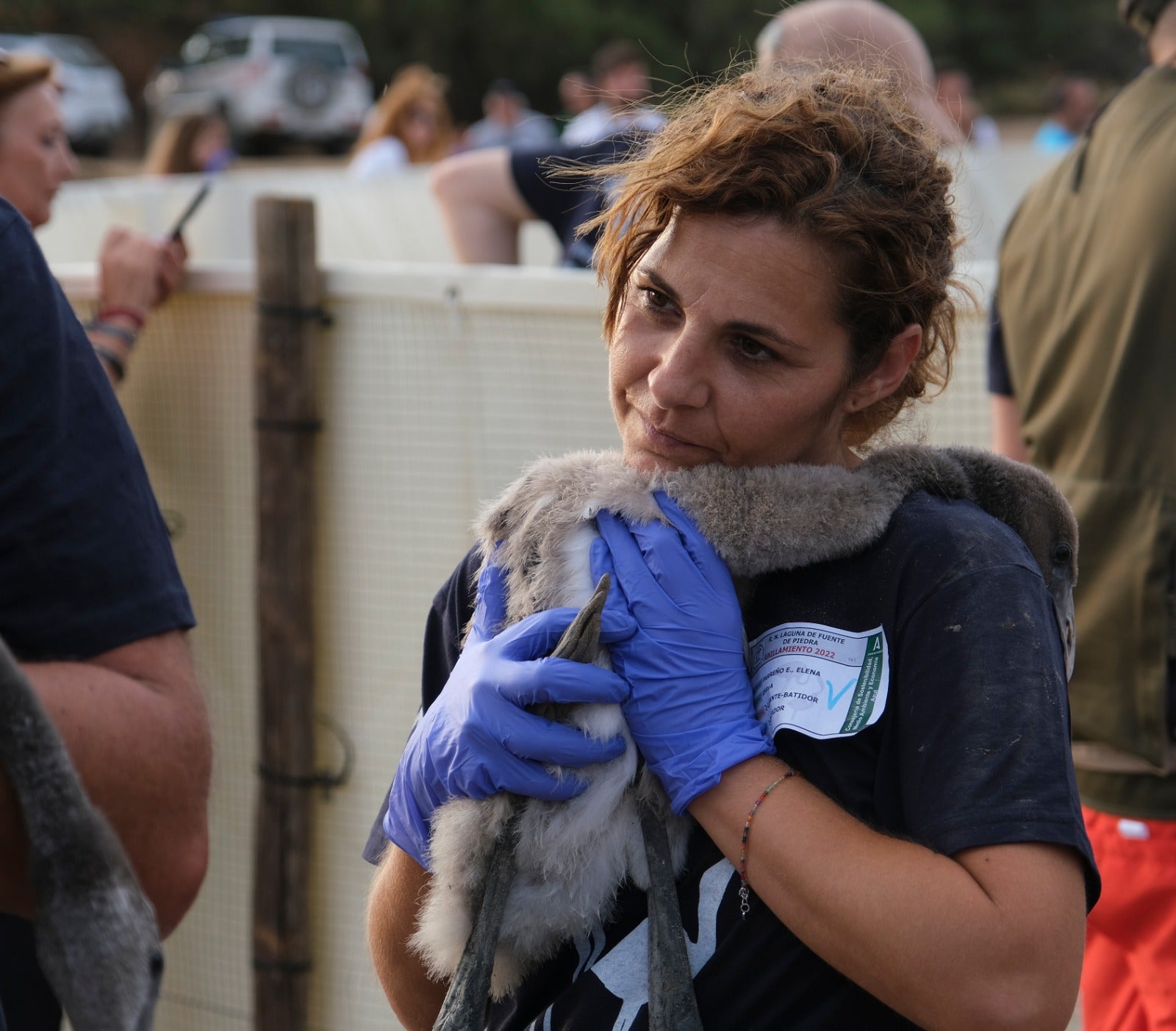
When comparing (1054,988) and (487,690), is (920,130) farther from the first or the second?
(1054,988)

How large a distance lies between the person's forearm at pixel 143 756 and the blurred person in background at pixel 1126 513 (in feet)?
5.18

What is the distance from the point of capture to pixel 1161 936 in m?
2.15

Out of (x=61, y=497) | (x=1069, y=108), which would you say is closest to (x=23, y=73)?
(x=61, y=497)

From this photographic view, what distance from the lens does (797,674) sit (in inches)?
51.4

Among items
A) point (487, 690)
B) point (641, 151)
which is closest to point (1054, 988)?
point (487, 690)

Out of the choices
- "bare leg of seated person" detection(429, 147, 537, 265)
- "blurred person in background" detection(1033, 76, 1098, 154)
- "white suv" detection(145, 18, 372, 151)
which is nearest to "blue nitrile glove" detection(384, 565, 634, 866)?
"bare leg of seated person" detection(429, 147, 537, 265)

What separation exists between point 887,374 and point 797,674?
0.40 metres

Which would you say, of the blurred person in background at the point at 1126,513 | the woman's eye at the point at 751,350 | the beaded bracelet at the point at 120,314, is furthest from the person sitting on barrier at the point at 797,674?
the beaded bracelet at the point at 120,314

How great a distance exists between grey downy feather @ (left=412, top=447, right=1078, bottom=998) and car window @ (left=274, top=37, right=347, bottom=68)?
24868 mm

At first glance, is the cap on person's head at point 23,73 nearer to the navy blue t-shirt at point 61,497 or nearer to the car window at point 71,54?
the navy blue t-shirt at point 61,497

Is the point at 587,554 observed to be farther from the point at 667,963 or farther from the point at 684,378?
the point at 667,963

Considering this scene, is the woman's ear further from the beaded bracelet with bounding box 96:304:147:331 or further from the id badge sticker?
the beaded bracelet with bounding box 96:304:147:331

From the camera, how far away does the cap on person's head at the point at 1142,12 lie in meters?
2.37

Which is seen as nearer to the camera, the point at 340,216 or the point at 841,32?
the point at 841,32
